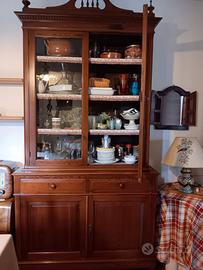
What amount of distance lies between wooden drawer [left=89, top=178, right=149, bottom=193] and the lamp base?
0.39m

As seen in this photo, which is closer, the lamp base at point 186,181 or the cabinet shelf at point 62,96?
the cabinet shelf at point 62,96

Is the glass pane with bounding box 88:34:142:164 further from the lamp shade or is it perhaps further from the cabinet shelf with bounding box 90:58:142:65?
the lamp shade

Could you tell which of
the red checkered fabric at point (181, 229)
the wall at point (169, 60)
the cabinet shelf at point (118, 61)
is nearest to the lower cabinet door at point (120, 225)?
the red checkered fabric at point (181, 229)

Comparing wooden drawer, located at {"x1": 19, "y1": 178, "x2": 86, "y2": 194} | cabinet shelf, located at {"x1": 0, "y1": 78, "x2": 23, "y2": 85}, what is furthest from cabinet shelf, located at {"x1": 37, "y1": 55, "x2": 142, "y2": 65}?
wooden drawer, located at {"x1": 19, "y1": 178, "x2": 86, "y2": 194}

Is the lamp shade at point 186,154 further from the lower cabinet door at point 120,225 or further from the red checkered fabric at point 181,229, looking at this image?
→ the lower cabinet door at point 120,225

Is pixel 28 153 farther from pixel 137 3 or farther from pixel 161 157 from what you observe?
pixel 137 3

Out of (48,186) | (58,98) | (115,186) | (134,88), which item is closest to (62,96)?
(58,98)

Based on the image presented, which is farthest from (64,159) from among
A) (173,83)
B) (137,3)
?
(137,3)

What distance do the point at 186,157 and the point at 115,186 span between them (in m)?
0.65

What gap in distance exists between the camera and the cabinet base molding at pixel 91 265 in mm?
1902

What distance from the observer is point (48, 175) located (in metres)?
1.86

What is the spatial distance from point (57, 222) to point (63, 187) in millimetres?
284

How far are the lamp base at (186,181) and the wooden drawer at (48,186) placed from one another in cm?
91

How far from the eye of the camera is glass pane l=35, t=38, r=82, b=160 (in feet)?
6.25
